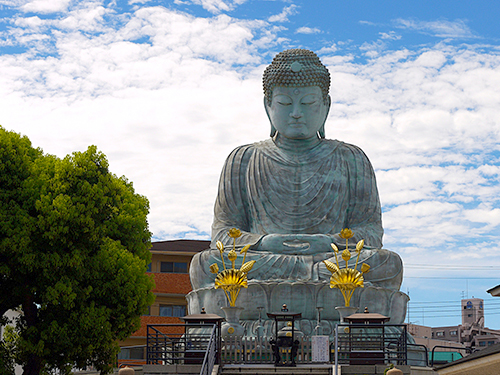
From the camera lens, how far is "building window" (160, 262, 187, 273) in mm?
30484

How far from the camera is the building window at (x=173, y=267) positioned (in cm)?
3048

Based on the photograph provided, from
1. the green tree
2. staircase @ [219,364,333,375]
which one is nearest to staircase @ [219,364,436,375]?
staircase @ [219,364,333,375]

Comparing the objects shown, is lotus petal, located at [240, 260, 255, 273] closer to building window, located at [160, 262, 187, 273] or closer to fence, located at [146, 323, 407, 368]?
fence, located at [146, 323, 407, 368]

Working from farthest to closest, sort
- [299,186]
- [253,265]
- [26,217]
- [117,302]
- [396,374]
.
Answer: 1. [299,186]
2. [253,265]
3. [117,302]
4. [26,217]
5. [396,374]

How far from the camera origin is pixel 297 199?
60.2ft

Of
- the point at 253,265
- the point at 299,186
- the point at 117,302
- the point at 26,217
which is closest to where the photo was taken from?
the point at 26,217

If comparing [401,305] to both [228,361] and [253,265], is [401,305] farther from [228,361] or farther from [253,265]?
[228,361]

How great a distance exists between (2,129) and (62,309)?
288 cm

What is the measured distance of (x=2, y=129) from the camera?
12.5m

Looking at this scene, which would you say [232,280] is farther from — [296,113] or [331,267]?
[296,113]

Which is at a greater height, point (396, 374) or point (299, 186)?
point (299, 186)

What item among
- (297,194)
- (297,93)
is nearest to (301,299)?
(297,194)

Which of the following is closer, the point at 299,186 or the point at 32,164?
the point at 32,164

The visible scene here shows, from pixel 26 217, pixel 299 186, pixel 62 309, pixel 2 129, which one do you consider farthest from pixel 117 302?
pixel 299 186
